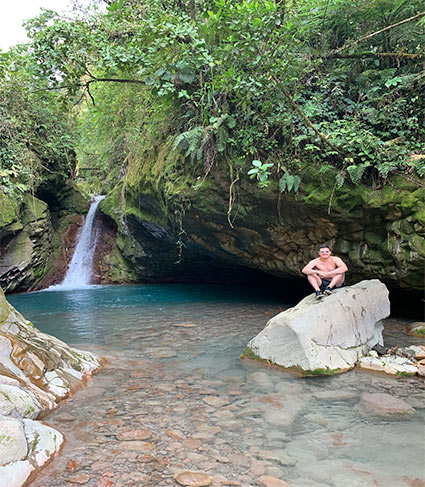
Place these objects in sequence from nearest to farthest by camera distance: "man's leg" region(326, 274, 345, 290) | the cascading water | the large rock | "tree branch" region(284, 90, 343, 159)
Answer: the large rock, "man's leg" region(326, 274, 345, 290), "tree branch" region(284, 90, 343, 159), the cascading water

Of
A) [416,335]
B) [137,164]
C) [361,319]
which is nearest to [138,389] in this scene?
[361,319]

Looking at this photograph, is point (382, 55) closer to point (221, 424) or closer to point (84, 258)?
point (221, 424)

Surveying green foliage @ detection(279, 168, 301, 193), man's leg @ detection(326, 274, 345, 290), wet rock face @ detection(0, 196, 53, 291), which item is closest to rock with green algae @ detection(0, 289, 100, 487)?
man's leg @ detection(326, 274, 345, 290)

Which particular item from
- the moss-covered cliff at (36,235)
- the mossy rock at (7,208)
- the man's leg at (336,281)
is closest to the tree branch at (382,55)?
the man's leg at (336,281)

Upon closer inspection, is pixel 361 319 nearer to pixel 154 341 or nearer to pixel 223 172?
pixel 154 341

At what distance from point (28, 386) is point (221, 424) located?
203cm

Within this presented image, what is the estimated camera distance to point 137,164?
12359 millimetres

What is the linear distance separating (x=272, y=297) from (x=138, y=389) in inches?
319

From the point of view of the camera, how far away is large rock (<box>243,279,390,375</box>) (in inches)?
188

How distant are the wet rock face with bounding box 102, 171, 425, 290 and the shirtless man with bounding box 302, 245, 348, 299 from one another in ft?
6.13

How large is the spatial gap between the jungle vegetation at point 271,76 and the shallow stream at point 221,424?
3947mm

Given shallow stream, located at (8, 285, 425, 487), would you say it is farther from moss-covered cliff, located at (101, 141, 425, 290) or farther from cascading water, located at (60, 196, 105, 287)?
cascading water, located at (60, 196, 105, 287)

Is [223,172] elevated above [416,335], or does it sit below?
above

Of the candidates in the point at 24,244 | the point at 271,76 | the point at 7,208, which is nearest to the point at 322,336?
the point at 271,76
